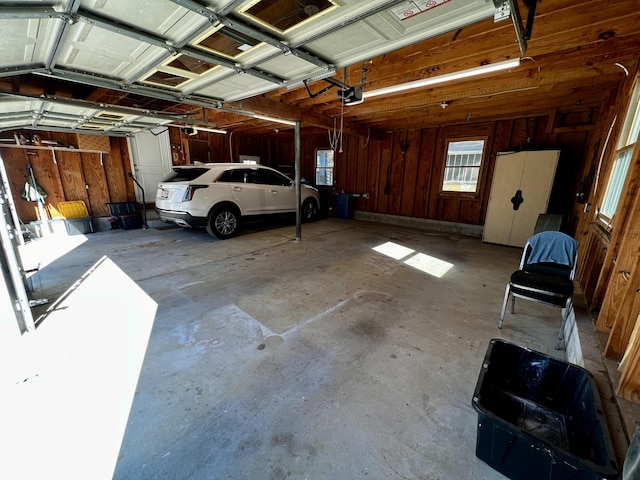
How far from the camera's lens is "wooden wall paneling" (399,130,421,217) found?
7.11 metres

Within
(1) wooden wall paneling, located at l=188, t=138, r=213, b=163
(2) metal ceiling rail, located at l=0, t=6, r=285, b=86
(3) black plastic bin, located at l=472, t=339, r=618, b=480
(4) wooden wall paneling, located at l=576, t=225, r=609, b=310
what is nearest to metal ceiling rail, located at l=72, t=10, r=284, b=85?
(2) metal ceiling rail, located at l=0, t=6, r=285, b=86

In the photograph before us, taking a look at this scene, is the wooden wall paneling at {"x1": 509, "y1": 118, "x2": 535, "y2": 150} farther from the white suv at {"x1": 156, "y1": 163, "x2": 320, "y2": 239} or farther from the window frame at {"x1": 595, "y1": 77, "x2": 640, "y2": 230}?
the white suv at {"x1": 156, "y1": 163, "x2": 320, "y2": 239}

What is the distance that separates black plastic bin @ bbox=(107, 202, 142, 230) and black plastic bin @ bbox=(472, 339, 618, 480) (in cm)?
756

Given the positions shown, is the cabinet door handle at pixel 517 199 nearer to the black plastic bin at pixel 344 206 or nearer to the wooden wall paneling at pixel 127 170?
the black plastic bin at pixel 344 206

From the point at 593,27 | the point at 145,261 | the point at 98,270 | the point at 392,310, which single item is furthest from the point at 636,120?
the point at 98,270

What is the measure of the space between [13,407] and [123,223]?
19.1 feet

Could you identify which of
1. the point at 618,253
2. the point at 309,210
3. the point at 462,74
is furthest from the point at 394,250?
the point at 309,210

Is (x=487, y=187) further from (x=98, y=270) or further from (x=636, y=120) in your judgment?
(x=98, y=270)

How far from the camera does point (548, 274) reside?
2383mm

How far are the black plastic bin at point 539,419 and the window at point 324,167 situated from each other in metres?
→ 8.22

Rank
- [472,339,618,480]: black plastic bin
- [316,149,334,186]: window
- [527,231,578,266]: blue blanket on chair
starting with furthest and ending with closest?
1. [316,149,334,186]: window
2. [527,231,578,266]: blue blanket on chair
3. [472,339,618,480]: black plastic bin

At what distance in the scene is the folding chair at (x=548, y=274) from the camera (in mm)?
2092

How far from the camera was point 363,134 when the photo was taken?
6871mm

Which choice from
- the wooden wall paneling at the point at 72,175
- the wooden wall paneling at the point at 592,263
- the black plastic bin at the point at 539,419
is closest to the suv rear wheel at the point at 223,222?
the wooden wall paneling at the point at 72,175
